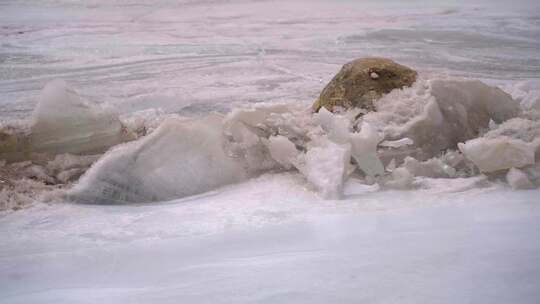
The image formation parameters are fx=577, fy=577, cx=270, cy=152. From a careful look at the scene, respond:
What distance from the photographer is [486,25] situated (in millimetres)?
4188

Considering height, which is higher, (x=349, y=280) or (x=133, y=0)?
(x=133, y=0)

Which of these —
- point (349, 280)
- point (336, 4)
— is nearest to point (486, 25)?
point (336, 4)

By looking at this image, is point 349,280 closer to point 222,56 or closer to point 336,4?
point 222,56

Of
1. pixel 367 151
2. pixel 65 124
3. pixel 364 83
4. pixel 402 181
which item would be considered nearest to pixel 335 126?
pixel 367 151

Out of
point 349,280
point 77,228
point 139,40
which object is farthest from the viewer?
point 139,40

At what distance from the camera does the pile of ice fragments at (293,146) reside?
1503mm

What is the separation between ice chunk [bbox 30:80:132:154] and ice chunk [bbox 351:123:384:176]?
2.58 feet

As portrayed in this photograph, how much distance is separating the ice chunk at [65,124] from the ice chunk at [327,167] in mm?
665

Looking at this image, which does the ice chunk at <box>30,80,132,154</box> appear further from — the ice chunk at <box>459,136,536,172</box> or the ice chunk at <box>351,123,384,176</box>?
the ice chunk at <box>459,136,536,172</box>

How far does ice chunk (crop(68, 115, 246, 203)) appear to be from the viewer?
151 cm

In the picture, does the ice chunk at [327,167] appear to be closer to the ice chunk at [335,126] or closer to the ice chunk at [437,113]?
the ice chunk at [335,126]

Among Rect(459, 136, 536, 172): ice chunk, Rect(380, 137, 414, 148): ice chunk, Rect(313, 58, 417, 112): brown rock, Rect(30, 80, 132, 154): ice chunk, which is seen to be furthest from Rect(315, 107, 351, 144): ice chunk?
Rect(30, 80, 132, 154): ice chunk

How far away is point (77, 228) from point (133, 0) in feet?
14.5

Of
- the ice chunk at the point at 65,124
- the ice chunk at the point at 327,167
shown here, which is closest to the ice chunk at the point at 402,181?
the ice chunk at the point at 327,167
